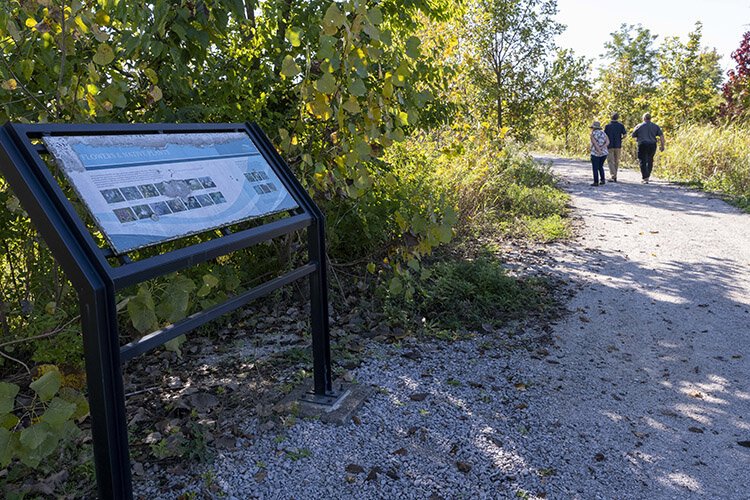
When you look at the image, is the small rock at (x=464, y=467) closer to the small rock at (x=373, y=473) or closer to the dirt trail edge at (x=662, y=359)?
the small rock at (x=373, y=473)

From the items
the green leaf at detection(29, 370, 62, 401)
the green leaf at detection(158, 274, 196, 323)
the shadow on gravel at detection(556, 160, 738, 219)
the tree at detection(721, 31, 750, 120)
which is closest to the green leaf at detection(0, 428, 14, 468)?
the green leaf at detection(29, 370, 62, 401)

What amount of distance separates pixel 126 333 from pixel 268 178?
1.94 meters

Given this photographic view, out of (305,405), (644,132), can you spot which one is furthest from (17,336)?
(644,132)

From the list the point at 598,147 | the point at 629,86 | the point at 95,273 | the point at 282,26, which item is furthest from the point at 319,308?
the point at 629,86

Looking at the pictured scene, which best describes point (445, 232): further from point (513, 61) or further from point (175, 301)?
point (513, 61)

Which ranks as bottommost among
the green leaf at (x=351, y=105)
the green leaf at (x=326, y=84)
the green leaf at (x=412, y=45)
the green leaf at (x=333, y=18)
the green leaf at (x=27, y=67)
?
the green leaf at (x=351, y=105)

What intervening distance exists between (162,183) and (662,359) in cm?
359

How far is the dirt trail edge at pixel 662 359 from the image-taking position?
10.2 feet

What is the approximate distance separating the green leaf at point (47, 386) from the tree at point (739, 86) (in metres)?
19.3

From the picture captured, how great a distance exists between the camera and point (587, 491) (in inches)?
111

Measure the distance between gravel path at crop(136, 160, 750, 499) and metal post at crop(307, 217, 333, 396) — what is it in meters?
0.28

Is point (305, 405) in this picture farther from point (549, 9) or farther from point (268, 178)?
point (549, 9)

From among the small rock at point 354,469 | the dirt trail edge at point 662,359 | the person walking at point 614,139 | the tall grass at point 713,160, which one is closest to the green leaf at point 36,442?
the small rock at point 354,469

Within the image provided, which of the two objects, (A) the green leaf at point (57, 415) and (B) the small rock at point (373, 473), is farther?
(B) the small rock at point (373, 473)
